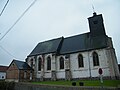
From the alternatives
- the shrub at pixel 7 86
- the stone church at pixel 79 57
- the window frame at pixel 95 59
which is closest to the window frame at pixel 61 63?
the stone church at pixel 79 57

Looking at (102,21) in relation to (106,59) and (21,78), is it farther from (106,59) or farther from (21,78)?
(21,78)

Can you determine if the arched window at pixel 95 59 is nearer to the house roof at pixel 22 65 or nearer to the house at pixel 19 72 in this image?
the house at pixel 19 72

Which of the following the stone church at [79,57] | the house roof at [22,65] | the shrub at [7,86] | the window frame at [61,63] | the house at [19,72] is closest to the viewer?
the shrub at [7,86]

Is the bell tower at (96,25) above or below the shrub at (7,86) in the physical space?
above

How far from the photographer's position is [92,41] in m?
30.1

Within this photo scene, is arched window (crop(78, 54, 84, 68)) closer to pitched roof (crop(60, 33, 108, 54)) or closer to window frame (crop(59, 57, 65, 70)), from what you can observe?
pitched roof (crop(60, 33, 108, 54))

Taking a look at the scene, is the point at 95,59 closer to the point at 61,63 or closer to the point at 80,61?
the point at 80,61

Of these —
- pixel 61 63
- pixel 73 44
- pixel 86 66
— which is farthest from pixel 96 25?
pixel 61 63

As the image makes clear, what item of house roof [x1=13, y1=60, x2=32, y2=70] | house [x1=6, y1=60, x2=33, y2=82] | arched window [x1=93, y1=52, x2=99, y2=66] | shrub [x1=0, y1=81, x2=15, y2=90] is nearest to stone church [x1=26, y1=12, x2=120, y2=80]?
arched window [x1=93, y1=52, x2=99, y2=66]

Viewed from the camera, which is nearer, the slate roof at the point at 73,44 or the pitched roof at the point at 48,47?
the slate roof at the point at 73,44

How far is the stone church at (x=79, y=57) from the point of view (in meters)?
26.9

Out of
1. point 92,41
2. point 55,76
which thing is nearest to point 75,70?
point 55,76

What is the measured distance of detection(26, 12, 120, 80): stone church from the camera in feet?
88.2

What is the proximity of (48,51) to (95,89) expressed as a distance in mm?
24024
